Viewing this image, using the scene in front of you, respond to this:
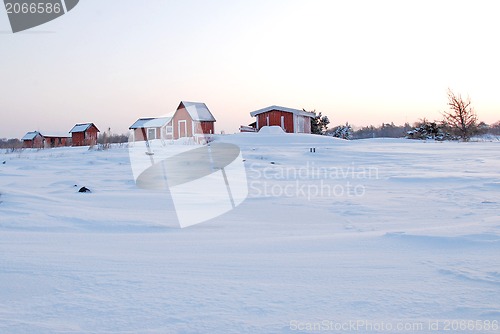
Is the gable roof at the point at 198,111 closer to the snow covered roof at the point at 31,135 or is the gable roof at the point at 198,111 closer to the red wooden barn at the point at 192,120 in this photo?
the red wooden barn at the point at 192,120

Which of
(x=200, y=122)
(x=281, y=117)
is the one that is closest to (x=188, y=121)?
(x=200, y=122)

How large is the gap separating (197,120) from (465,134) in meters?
21.4

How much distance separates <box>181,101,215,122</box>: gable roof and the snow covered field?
95.5ft

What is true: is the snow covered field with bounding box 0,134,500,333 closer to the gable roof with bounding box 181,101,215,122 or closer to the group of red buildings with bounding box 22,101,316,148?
the group of red buildings with bounding box 22,101,316,148

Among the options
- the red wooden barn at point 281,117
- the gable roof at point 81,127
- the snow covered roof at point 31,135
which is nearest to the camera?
the red wooden barn at point 281,117

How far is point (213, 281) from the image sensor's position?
5.81 ft

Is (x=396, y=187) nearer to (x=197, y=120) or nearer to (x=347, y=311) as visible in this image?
(x=347, y=311)

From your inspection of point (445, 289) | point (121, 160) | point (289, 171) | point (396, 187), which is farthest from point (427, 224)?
point (121, 160)

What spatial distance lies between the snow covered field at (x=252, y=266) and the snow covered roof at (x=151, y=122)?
31496 millimetres

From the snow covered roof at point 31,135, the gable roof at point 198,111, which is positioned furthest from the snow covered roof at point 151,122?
the snow covered roof at point 31,135

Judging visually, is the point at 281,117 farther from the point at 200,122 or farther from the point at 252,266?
the point at 252,266

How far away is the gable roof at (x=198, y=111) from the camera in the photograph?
32.8 meters

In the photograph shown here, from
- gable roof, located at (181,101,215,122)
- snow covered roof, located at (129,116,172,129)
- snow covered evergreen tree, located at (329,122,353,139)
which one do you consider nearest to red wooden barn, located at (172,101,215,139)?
gable roof, located at (181,101,215,122)

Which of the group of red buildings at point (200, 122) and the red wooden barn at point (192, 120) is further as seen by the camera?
the red wooden barn at point (192, 120)
